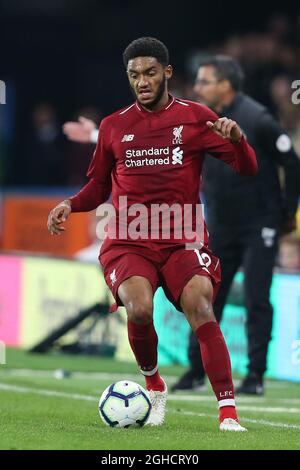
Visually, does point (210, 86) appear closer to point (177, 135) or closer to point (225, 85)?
point (225, 85)

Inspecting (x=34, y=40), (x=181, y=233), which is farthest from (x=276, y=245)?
(x=34, y=40)

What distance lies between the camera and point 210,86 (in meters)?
10.3

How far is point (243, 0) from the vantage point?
21.9m

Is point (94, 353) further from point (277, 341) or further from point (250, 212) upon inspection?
point (250, 212)

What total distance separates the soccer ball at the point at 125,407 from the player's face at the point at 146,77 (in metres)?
1.68

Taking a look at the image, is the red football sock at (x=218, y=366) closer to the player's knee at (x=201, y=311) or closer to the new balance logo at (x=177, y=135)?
the player's knee at (x=201, y=311)

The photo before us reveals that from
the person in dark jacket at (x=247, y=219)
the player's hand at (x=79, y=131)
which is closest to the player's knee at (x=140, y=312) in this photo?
the player's hand at (x=79, y=131)

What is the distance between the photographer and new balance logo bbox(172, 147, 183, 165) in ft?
26.1

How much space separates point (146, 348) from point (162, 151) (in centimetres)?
115

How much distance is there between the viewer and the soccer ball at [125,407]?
781cm

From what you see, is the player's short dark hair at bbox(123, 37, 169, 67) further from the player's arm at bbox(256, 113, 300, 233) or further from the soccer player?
the player's arm at bbox(256, 113, 300, 233)

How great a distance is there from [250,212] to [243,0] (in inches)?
478

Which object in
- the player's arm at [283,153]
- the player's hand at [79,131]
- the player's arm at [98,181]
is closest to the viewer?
the player's arm at [98,181]

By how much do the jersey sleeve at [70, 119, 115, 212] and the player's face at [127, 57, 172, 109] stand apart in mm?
374
